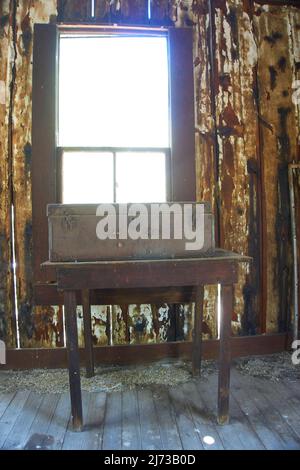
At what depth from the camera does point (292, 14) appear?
3.30 meters

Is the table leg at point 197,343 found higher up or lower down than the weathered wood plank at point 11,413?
higher up

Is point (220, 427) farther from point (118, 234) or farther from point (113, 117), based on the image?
point (113, 117)

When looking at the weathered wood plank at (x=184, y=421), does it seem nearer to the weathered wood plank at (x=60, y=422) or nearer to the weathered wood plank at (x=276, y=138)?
the weathered wood plank at (x=60, y=422)

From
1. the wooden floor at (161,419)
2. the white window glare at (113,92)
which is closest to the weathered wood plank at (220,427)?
the wooden floor at (161,419)

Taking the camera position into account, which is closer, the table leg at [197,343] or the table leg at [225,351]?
the table leg at [225,351]

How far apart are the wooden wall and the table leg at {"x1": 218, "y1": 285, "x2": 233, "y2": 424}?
1.02 m

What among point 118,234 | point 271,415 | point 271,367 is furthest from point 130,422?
point 271,367

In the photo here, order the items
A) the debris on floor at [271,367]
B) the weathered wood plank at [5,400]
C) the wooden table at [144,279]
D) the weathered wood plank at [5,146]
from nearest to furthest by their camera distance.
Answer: the wooden table at [144,279] → the weathered wood plank at [5,400] → the debris on floor at [271,367] → the weathered wood plank at [5,146]

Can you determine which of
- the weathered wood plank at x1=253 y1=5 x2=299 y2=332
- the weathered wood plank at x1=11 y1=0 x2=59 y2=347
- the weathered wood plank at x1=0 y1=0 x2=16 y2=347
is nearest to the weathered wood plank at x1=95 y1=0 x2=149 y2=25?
the weathered wood plank at x1=11 y1=0 x2=59 y2=347

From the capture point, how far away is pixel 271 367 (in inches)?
119

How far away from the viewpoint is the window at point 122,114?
3121mm

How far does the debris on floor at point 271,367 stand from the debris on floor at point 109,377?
0.28 m
